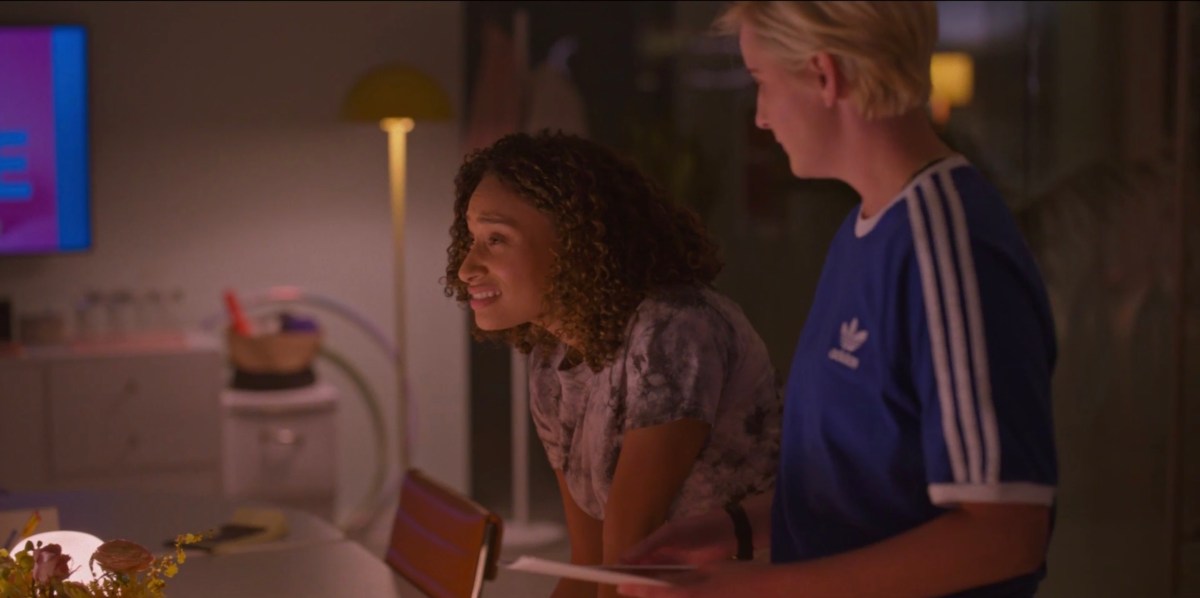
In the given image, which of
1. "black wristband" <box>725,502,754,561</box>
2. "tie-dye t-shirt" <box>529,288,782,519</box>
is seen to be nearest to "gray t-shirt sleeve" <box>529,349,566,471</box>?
"tie-dye t-shirt" <box>529,288,782,519</box>

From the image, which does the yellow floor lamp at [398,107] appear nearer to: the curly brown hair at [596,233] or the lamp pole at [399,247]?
the lamp pole at [399,247]

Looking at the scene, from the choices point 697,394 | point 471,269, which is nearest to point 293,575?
point 471,269

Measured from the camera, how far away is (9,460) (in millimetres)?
4262

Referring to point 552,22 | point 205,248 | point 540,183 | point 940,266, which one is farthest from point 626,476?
point 205,248

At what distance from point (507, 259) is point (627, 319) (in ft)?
0.47

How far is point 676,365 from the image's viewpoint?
1520 mm

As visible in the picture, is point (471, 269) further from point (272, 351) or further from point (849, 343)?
point (272, 351)

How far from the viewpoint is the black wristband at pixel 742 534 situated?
4.68 ft

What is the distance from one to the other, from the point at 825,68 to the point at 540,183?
21.3 inches

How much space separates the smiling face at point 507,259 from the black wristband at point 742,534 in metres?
0.32

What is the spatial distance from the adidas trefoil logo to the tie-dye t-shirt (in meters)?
0.40

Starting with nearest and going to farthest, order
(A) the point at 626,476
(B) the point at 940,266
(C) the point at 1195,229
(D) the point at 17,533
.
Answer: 1. (B) the point at 940,266
2. (A) the point at 626,476
3. (D) the point at 17,533
4. (C) the point at 1195,229

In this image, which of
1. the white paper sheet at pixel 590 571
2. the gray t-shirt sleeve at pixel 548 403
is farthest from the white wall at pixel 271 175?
the white paper sheet at pixel 590 571

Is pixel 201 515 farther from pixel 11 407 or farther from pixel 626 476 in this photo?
pixel 11 407
